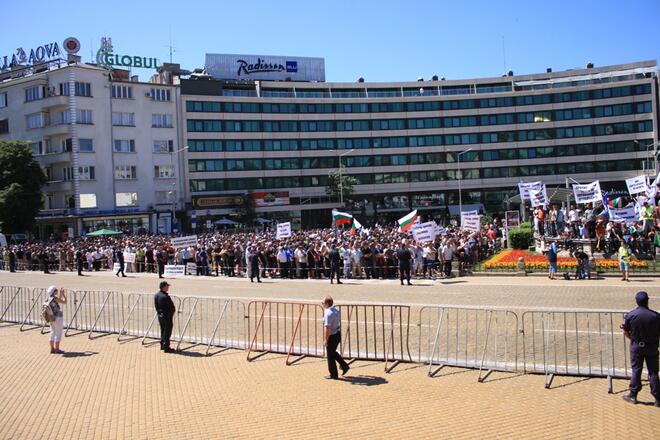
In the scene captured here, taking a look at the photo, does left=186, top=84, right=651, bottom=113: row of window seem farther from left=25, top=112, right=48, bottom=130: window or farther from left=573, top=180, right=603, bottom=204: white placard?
left=573, top=180, right=603, bottom=204: white placard

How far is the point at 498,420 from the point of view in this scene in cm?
855

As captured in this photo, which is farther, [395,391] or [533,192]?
[533,192]

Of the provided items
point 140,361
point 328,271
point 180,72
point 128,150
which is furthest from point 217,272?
point 180,72

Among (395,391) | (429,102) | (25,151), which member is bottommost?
(395,391)

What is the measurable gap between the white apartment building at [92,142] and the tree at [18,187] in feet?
15.4

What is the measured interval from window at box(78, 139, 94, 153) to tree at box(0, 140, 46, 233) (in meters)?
6.21

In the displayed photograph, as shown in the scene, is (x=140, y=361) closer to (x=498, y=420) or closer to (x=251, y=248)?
(x=498, y=420)

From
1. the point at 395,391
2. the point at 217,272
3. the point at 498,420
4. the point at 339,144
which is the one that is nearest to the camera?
the point at 498,420

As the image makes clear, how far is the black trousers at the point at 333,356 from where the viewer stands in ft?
36.3

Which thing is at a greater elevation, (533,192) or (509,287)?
(533,192)

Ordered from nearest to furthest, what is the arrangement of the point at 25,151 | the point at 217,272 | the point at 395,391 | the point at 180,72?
the point at 395,391 → the point at 217,272 → the point at 25,151 → the point at 180,72

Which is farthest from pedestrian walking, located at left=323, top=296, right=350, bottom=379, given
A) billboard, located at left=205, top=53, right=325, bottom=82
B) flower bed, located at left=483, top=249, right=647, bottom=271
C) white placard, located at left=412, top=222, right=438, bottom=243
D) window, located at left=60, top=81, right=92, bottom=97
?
billboard, located at left=205, top=53, right=325, bottom=82

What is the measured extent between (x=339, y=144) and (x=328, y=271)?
59653mm

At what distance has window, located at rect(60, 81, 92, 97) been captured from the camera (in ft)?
207
